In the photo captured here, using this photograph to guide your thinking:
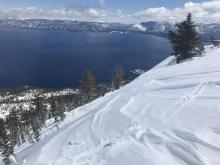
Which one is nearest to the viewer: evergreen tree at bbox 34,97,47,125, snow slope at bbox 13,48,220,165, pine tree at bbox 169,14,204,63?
snow slope at bbox 13,48,220,165

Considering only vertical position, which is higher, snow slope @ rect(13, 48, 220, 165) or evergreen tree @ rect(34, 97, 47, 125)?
snow slope @ rect(13, 48, 220, 165)

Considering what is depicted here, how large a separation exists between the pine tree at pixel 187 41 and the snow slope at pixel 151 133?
25213mm

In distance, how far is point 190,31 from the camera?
168 feet

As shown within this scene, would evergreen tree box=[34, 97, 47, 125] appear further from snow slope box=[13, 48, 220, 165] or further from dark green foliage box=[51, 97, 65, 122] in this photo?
snow slope box=[13, 48, 220, 165]

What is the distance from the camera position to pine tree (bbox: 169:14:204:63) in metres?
50.7

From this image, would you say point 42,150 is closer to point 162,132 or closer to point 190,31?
point 162,132

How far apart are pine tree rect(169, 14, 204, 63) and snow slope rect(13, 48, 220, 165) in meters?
25.2

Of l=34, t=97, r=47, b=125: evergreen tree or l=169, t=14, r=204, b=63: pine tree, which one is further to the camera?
l=34, t=97, r=47, b=125: evergreen tree

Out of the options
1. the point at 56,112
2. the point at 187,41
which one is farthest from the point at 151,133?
the point at 56,112

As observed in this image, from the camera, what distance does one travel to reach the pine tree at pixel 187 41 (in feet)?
166

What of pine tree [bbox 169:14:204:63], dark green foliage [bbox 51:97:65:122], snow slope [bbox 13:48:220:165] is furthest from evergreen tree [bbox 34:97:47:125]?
snow slope [bbox 13:48:220:165]

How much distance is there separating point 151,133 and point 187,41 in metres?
36.8

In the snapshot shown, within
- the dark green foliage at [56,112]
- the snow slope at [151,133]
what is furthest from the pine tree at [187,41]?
the dark green foliage at [56,112]

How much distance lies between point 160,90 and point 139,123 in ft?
26.4
